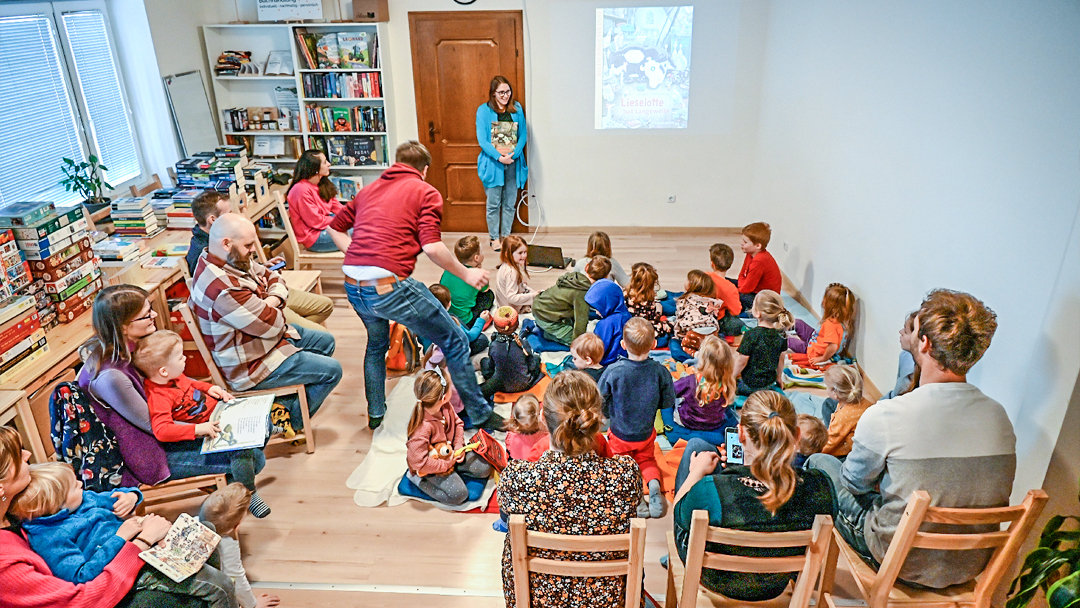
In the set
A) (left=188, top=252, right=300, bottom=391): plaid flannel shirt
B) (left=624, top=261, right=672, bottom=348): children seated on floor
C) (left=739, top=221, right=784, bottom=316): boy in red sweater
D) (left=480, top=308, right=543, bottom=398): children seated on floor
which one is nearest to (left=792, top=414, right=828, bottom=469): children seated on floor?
(left=624, top=261, right=672, bottom=348): children seated on floor

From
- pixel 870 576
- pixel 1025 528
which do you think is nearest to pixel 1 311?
pixel 870 576

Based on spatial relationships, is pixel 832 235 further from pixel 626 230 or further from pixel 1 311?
pixel 1 311

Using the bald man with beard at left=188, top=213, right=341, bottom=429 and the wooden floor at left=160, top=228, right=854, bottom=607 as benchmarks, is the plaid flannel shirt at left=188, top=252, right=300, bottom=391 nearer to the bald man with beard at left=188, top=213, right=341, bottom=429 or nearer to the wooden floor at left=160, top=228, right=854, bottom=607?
the bald man with beard at left=188, top=213, right=341, bottom=429

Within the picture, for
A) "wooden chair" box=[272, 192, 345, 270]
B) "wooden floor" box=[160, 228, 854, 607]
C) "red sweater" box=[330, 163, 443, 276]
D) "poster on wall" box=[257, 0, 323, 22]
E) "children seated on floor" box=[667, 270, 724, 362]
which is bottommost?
"wooden floor" box=[160, 228, 854, 607]

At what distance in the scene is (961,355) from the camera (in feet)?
7.28

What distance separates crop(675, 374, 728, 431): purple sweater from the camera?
11.9 feet

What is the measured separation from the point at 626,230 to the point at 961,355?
4.79 m

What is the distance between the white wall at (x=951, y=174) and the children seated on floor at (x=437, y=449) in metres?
2.25

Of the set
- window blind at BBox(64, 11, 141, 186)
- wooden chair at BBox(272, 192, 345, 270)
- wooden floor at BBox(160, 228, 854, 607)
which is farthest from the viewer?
wooden chair at BBox(272, 192, 345, 270)

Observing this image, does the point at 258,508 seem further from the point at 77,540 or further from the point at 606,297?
the point at 606,297

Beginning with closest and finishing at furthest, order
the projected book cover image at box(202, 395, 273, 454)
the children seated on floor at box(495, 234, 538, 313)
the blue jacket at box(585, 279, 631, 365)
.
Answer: the projected book cover image at box(202, 395, 273, 454)
the blue jacket at box(585, 279, 631, 365)
the children seated on floor at box(495, 234, 538, 313)

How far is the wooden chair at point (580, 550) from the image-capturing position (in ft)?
6.49

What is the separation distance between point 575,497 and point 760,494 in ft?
1.89

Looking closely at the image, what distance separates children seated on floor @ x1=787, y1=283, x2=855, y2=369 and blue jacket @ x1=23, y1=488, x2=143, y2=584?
3.70m
